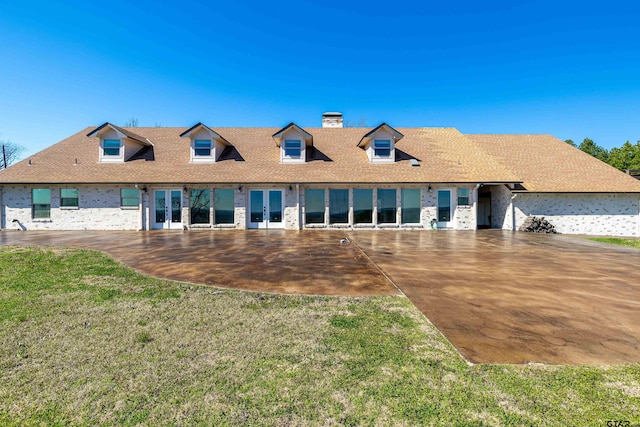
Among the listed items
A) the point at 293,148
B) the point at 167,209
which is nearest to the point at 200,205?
the point at 167,209

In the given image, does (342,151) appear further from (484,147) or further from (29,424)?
(29,424)

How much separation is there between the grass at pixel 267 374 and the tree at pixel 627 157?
49.5m

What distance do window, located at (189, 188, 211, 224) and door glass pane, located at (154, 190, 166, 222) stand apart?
1.59 m

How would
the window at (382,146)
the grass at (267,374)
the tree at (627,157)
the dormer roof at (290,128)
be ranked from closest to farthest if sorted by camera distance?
the grass at (267,374) < the dormer roof at (290,128) < the window at (382,146) < the tree at (627,157)

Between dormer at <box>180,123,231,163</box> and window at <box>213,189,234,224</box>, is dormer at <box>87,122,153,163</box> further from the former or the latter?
window at <box>213,189,234,224</box>

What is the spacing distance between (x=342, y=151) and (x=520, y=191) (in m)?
10.6

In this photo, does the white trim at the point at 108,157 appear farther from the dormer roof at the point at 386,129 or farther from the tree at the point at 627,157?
the tree at the point at 627,157

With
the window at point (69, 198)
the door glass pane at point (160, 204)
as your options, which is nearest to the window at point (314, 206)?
the door glass pane at point (160, 204)

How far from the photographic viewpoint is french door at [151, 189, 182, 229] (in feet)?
51.9

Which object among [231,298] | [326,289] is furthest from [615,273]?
[231,298]

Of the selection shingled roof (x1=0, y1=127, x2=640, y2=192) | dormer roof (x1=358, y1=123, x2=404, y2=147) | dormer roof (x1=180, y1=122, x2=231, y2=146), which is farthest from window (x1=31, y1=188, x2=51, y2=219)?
dormer roof (x1=358, y1=123, x2=404, y2=147)

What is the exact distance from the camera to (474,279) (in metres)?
6.11

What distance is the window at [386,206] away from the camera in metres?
16.0

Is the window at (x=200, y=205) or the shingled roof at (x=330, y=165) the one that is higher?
the shingled roof at (x=330, y=165)
